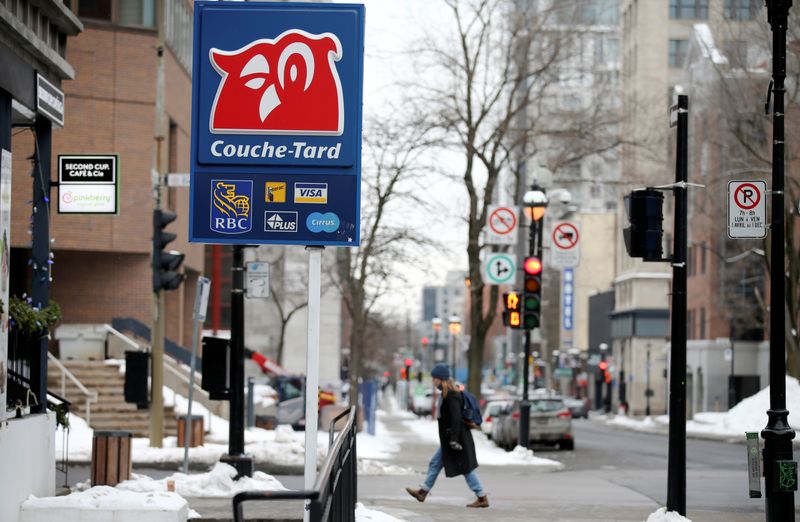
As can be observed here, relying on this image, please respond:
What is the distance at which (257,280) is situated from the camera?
21.1 m

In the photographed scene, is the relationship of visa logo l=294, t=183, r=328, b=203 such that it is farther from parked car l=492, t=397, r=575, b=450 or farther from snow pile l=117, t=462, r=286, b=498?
parked car l=492, t=397, r=575, b=450

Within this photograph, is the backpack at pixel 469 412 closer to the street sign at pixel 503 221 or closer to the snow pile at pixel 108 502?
the snow pile at pixel 108 502

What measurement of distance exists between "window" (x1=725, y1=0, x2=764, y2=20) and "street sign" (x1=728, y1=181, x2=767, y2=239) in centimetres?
2689

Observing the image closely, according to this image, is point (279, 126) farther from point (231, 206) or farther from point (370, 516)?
point (370, 516)

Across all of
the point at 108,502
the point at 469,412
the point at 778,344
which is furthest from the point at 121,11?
the point at 778,344

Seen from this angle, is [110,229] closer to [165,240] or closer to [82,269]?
[82,269]

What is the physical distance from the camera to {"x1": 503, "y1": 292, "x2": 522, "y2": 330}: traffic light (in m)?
26.6

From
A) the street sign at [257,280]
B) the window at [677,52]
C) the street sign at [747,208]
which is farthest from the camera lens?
the window at [677,52]

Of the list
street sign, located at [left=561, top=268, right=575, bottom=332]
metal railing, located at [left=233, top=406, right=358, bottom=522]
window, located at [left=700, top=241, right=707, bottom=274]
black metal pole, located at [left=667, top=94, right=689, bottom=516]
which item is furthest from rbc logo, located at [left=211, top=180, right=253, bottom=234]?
street sign, located at [left=561, top=268, right=575, bottom=332]

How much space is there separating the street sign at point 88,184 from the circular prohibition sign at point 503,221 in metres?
14.7

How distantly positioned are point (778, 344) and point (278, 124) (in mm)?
6582

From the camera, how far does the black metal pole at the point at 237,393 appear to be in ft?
57.1

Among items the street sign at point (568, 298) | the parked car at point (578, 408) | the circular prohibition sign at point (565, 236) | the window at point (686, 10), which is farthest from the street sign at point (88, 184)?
the street sign at point (568, 298)

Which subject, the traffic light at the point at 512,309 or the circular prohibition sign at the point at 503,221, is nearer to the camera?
the traffic light at the point at 512,309
